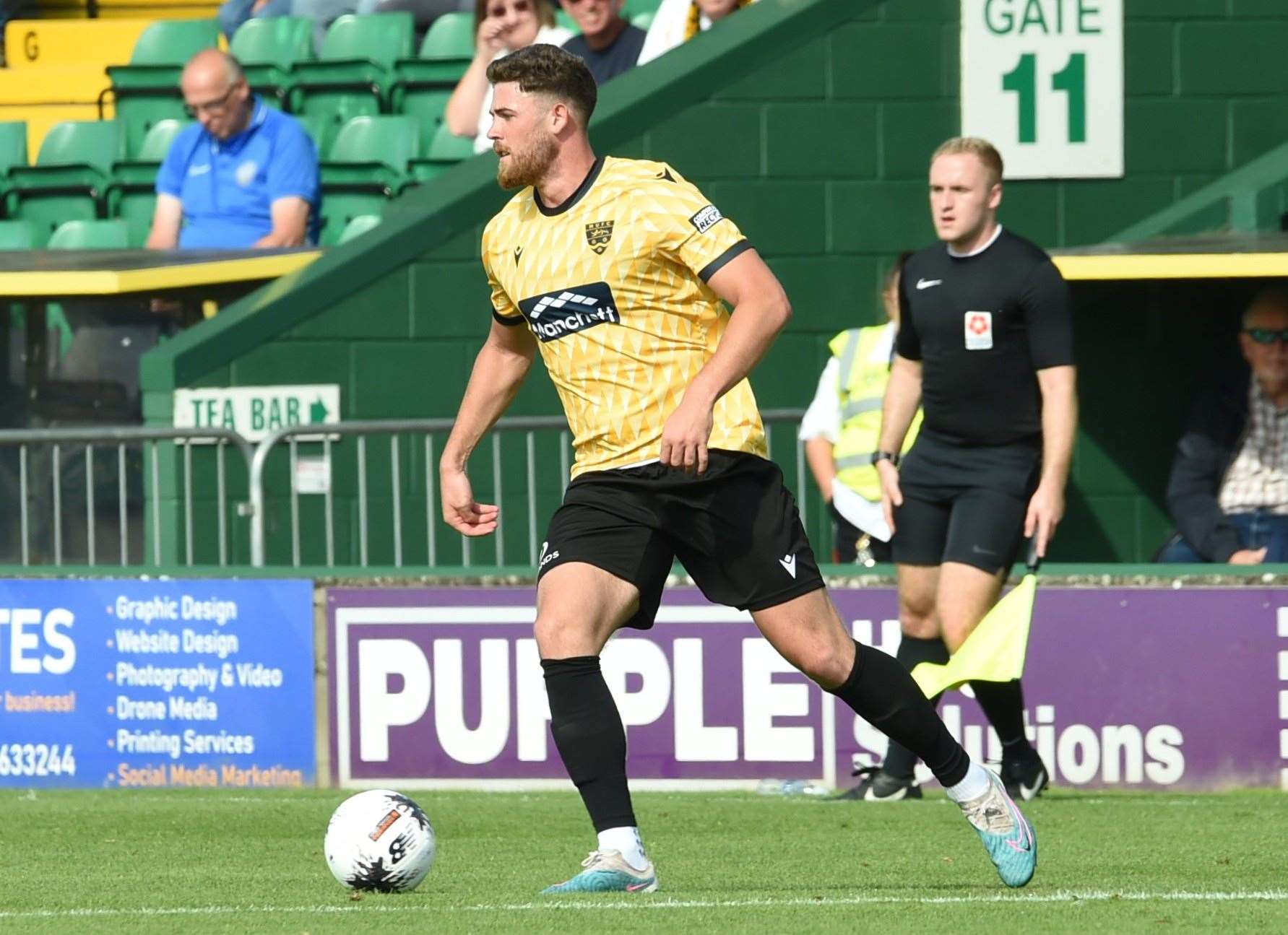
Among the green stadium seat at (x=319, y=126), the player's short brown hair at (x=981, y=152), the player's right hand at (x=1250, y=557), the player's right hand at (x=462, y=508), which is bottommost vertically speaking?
the player's right hand at (x=1250, y=557)

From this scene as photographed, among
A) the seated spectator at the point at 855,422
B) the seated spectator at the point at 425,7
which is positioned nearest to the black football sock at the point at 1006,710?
the seated spectator at the point at 855,422

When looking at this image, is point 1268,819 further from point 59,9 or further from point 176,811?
point 59,9

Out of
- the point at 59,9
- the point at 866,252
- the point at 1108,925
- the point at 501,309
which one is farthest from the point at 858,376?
the point at 59,9

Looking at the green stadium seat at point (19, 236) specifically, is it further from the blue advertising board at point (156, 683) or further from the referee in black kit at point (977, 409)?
the referee in black kit at point (977, 409)

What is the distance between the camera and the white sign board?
11.3m

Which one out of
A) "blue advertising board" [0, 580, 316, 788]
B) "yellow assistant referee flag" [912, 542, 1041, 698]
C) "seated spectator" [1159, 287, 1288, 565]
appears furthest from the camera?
"seated spectator" [1159, 287, 1288, 565]

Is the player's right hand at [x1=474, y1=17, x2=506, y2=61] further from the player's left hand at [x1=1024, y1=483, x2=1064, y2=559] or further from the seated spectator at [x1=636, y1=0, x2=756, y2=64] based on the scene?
the player's left hand at [x1=1024, y1=483, x2=1064, y2=559]

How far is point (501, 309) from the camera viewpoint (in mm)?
6082

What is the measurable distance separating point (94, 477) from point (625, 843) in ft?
17.3

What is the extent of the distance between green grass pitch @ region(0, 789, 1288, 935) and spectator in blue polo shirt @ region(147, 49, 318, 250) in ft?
12.6

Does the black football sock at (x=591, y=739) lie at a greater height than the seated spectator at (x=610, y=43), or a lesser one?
lesser

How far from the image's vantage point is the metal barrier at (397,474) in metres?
9.99

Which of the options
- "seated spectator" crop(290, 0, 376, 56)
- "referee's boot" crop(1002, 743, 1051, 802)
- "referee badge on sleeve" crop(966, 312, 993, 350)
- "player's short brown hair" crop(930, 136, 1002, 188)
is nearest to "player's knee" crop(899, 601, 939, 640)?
"referee's boot" crop(1002, 743, 1051, 802)

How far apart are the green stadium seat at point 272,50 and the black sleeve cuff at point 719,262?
28.8 feet
